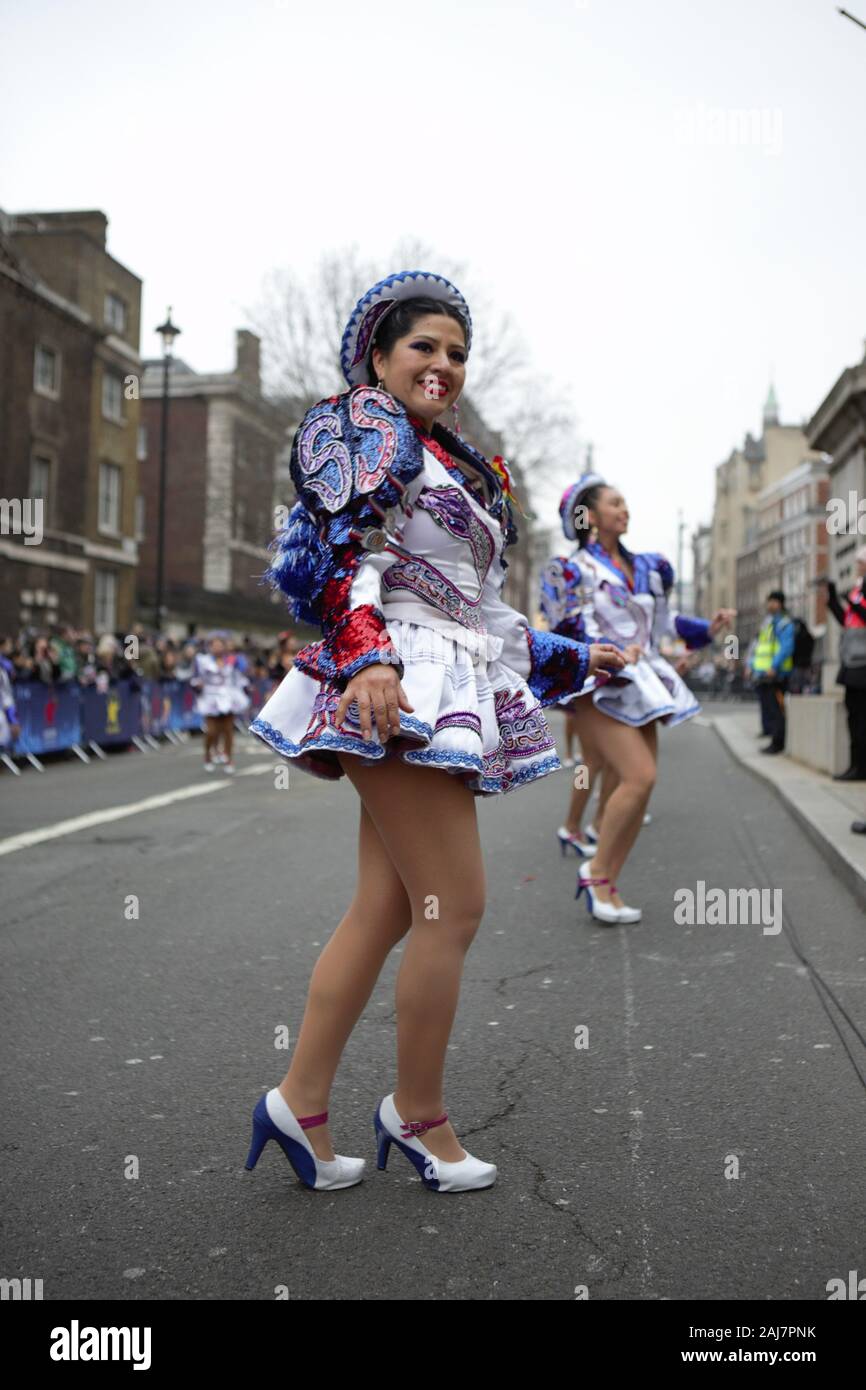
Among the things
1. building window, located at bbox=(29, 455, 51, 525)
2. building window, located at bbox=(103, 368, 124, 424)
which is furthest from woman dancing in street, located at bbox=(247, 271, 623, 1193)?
building window, located at bbox=(103, 368, 124, 424)

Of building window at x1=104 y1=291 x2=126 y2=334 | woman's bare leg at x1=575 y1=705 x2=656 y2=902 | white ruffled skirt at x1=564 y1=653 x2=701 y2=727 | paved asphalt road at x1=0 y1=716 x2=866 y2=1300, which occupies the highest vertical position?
building window at x1=104 y1=291 x2=126 y2=334

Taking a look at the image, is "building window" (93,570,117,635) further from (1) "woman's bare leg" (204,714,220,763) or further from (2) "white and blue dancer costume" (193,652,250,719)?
(1) "woman's bare leg" (204,714,220,763)

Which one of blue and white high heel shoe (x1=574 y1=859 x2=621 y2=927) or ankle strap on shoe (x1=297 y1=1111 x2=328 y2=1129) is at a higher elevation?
blue and white high heel shoe (x1=574 y1=859 x2=621 y2=927)

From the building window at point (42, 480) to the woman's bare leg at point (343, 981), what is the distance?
108ft

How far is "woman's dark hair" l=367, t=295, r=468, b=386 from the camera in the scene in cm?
300

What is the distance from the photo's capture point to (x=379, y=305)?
3035 millimetres

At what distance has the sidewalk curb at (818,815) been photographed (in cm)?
716

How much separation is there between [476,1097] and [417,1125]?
0.79m

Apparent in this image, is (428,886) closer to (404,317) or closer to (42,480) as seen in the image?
(404,317)

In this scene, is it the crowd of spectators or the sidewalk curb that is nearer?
the sidewalk curb

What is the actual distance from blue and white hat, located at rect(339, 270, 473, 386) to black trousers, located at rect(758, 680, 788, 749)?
1443 centimetres
